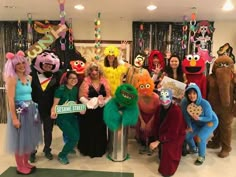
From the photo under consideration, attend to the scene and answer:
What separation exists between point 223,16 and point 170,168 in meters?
2.64

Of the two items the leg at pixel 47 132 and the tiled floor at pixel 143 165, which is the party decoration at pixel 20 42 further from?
the leg at pixel 47 132

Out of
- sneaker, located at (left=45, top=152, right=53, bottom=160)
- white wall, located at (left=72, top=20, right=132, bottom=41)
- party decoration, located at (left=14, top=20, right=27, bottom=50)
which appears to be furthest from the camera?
party decoration, located at (left=14, top=20, right=27, bottom=50)

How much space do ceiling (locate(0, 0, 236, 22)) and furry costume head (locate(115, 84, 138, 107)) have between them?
Result: 110cm

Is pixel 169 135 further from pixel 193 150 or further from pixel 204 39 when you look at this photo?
pixel 204 39

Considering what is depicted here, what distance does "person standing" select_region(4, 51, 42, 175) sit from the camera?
2.29 m

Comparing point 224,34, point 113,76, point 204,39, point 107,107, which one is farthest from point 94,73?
point 224,34

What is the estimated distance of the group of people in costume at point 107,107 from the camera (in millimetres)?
2377

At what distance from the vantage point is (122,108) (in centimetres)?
268

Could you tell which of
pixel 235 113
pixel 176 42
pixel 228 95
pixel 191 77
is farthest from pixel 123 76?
pixel 176 42

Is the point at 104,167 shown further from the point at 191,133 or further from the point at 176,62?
the point at 176,62

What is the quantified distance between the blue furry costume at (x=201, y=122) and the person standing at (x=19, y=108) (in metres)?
1.68

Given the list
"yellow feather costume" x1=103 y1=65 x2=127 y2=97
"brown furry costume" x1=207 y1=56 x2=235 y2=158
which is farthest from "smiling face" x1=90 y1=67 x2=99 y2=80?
"brown furry costume" x1=207 y1=56 x2=235 y2=158

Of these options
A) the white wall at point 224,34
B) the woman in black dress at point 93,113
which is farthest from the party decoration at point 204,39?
the woman in black dress at point 93,113

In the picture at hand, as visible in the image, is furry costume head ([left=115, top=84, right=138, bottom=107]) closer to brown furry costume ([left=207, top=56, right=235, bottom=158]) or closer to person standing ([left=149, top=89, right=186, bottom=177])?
person standing ([left=149, top=89, right=186, bottom=177])
